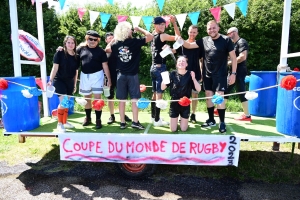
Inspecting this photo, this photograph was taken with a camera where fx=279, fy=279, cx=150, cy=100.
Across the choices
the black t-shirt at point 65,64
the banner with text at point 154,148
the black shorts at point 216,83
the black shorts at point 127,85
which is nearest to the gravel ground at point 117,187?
the banner with text at point 154,148

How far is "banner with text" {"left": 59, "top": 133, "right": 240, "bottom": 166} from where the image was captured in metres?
3.71

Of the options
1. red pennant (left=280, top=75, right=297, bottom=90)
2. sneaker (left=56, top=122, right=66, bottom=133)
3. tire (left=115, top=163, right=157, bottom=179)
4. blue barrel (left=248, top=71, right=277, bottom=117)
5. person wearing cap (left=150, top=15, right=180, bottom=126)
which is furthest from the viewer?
blue barrel (left=248, top=71, right=277, bottom=117)

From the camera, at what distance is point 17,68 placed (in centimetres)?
446

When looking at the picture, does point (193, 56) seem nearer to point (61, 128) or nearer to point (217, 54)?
point (217, 54)

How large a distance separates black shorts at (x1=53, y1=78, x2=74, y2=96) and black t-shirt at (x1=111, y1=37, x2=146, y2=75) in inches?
41.1

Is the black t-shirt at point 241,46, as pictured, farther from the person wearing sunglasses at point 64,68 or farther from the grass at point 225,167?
the person wearing sunglasses at point 64,68

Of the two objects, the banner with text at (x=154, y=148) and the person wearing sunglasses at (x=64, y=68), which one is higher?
the person wearing sunglasses at (x=64, y=68)

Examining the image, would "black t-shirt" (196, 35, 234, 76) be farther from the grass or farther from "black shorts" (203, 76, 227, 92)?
the grass

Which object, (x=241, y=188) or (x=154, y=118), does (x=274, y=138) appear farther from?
(x=154, y=118)

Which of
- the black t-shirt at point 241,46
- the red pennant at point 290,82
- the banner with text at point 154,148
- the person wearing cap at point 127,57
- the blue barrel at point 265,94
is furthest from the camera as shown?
the blue barrel at point 265,94

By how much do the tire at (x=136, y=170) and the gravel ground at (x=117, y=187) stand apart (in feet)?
0.23

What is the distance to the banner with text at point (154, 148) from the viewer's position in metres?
3.71

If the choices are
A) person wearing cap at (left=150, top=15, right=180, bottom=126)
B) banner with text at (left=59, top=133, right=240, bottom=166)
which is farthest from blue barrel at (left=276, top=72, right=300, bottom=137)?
person wearing cap at (left=150, top=15, right=180, bottom=126)

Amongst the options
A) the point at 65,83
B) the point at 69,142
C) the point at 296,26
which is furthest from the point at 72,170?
the point at 296,26
